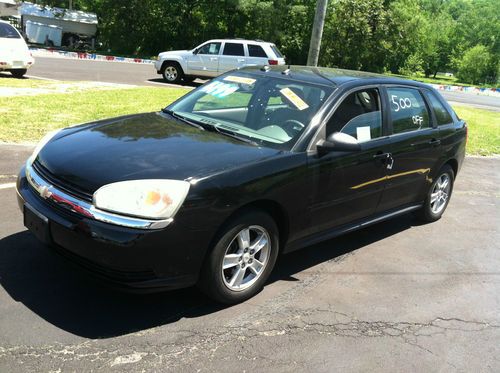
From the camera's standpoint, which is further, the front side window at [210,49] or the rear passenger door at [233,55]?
the front side window at [210,49]

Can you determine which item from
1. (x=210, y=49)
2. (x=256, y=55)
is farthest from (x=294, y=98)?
(x=210, y=49)

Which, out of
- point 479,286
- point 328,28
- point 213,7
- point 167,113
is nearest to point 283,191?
point 167,113

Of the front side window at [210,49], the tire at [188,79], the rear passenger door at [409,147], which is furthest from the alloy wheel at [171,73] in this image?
the rear passenger door at [409,147]

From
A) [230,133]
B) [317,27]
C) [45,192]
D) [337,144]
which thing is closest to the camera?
[45,192]

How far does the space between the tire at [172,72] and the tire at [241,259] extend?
1636cm

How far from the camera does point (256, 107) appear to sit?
4.36 meters

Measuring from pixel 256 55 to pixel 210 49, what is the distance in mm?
1790

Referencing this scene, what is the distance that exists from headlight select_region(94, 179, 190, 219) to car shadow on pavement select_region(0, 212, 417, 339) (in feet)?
1.66

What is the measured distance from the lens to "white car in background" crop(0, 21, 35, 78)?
47.3 ft

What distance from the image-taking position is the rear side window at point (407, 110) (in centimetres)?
482

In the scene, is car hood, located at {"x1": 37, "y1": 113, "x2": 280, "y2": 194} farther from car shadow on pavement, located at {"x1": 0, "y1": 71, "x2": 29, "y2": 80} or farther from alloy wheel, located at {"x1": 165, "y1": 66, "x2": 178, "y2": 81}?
alloy wheel, located at {"x1": 165, "y1": 66, "x2": 178, "y2": 81}

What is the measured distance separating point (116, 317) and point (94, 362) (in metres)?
0.48

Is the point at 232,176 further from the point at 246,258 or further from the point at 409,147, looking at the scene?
the point at 409,147

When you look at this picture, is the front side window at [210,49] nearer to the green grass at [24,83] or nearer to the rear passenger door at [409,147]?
the green grass at [24,83]
